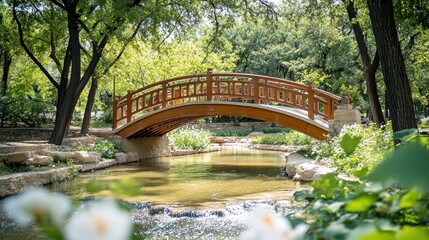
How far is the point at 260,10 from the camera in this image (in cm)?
1462

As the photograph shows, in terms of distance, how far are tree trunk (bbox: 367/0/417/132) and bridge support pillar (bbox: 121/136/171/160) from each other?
1163 centimetres

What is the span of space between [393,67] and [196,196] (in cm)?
435

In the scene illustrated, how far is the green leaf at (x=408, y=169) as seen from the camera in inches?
28.0

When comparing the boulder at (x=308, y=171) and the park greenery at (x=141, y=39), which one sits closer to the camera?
the boulder at (x=308, y=171)

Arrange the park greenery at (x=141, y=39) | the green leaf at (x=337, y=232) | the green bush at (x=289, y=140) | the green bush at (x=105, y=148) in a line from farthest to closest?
the green bush at (x=289, y=140) < the green bush at (x=105, y=148) < the park greenery at (x=141, y=39) < the green leaf at (x=337, y=232)

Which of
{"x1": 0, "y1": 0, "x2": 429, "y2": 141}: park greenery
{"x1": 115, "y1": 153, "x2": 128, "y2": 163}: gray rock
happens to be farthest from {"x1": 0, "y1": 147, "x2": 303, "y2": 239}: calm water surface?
{"x1": 0, "y1": 0, "x2": 429, "y2": 141}: park greenery

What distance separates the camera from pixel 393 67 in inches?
226

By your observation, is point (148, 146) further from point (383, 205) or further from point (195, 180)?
point (383, 205)

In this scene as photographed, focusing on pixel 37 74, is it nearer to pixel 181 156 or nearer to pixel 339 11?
pixel 181 156

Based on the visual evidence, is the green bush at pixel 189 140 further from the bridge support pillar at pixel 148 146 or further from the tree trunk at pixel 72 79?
the tree trunk at pixel 72 79

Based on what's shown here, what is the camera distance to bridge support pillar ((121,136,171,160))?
53.6ft

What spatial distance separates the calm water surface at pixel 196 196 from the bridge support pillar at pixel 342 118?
6.09 feet

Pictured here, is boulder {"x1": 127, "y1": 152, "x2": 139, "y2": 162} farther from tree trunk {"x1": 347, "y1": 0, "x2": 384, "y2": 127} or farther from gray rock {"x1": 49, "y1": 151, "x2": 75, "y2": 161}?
tree trunk {"x1": 347, "y1": 0, "x2": 384, "y2": 127}

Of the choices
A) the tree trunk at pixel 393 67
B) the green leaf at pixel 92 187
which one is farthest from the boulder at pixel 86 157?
the green leaf at pixel 92 187
